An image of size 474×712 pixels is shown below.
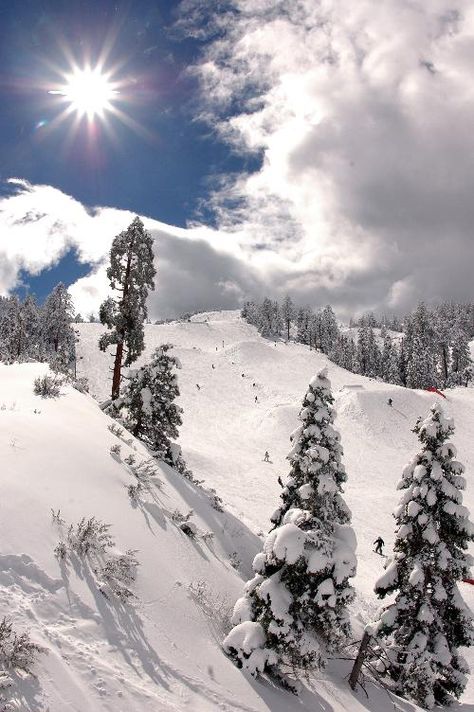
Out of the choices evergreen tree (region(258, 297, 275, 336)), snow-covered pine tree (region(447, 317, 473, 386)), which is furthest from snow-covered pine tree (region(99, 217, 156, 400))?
evergreen tree (region(258, 297, 275, 336))

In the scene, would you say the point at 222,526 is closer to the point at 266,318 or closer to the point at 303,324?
the point at 303,324

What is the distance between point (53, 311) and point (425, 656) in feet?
267

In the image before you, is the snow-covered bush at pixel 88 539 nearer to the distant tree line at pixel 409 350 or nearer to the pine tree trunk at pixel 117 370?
the pine tree trunk at pixel 117 370

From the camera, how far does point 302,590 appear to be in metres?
10.6

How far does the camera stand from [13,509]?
301 inches

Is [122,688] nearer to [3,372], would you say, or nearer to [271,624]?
[271,624]

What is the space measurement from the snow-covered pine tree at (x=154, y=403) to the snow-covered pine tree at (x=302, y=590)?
11.3m

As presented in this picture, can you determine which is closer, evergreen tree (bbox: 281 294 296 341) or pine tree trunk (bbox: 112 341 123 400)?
pine tree trunk (bbox: 112 341 123 400)

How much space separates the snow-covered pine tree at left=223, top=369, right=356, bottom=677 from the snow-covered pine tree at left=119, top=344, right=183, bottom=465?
36.9ft

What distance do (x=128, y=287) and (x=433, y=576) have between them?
1928 cm

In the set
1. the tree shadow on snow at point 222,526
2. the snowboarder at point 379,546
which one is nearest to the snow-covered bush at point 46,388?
the tree shadow on snow at point 222,526

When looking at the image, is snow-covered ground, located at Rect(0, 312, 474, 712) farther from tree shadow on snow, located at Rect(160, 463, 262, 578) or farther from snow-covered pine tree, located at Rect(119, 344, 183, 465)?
snow-covered pine tree, located at Rect(119, 344, 183, 465)

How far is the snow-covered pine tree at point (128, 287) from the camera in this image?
24406 mm

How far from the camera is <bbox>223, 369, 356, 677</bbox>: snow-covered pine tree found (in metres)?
9.34
